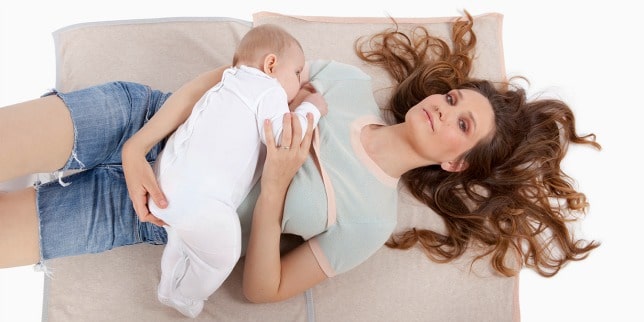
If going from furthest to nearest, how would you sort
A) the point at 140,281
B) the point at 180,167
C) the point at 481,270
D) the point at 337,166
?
the point at 481,270, the point at 140,281, the point at 337,166, the point at 180,167

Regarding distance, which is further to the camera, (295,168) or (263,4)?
(263,4)

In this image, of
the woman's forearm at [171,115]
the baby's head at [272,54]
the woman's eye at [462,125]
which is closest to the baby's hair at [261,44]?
Answer: the baby's head at [272,54]

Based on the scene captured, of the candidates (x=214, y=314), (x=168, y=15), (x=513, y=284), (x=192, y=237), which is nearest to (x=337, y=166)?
(x=192, y=237)

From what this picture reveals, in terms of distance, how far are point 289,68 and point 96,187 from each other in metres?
0.80

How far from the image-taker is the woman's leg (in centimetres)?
184

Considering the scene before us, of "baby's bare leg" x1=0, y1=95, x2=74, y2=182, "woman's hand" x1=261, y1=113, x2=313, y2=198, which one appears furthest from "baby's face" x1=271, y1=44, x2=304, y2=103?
"baby's bare leg" x1=0, y1=95, x2=74, y2=182

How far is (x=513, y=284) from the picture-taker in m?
2.36

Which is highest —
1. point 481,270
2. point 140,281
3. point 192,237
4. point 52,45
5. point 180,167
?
point 52,45

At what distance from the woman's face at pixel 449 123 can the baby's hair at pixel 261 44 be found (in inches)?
21.1

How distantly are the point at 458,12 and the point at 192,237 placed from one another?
5.66ft

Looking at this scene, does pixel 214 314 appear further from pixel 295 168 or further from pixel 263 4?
pixel 263 4

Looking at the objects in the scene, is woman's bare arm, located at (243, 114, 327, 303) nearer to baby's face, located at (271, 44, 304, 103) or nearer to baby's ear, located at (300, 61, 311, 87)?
baby's face, located at (271, 44, 304, 103)

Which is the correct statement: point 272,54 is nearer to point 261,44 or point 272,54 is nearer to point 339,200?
point 261,44

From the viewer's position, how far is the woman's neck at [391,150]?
2.05 meters
